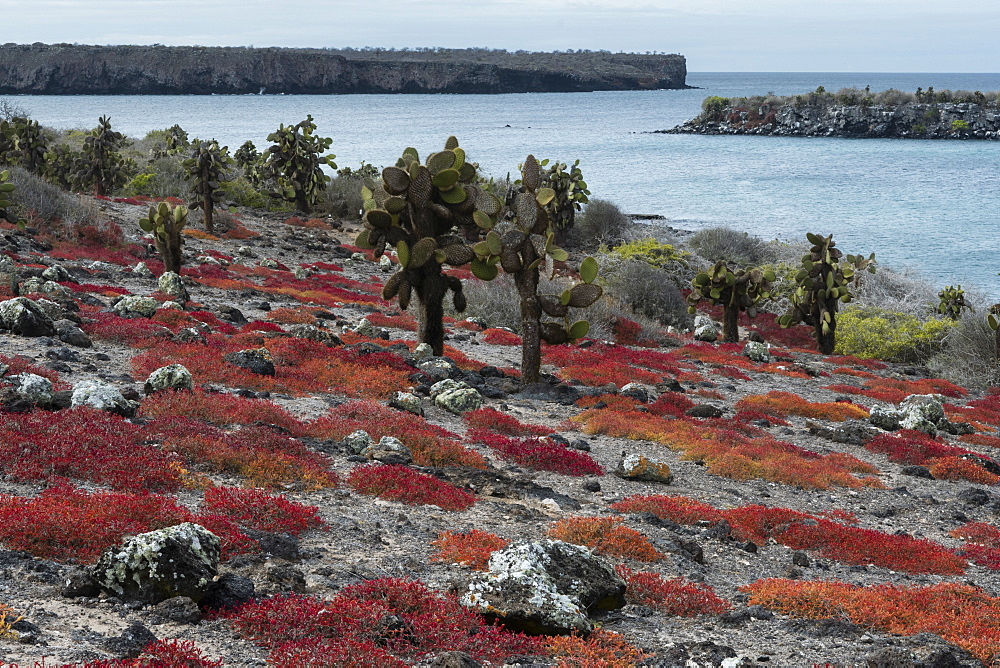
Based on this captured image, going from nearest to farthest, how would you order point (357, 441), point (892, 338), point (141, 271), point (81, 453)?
point (81, 453), point (357, 441), point (141, 271), point (892, 338)

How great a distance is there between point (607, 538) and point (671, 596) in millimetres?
1284

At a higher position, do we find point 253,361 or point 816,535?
point 253,361

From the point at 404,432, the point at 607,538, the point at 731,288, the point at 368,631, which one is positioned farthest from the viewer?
the point at 731,288

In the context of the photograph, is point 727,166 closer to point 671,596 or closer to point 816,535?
point 816,535

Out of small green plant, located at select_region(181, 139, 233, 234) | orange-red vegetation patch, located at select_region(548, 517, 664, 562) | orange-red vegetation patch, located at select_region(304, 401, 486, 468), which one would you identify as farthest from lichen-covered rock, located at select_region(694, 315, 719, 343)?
small green plant, located at select_region(181, 139, 233, 234)

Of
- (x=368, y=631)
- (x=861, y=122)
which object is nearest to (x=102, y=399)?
(x=368, y=631)

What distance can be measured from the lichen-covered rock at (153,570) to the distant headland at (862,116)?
435 ft

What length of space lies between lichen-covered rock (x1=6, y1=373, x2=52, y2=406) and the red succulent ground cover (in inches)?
270

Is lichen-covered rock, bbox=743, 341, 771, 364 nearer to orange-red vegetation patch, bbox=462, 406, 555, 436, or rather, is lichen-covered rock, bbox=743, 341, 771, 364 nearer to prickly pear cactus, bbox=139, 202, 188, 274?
orange-red vegetation patch, bbox=462, 406, 555, 436

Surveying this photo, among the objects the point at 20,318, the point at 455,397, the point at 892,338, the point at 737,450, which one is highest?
the point at 20,318

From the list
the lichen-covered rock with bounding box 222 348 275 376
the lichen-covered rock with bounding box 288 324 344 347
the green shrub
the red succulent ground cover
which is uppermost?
the lichen-covered rock with bounding box 222 348 275 376

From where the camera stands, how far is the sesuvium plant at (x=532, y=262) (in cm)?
1636

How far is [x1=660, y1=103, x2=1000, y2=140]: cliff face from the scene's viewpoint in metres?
119

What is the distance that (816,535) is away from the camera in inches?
397
